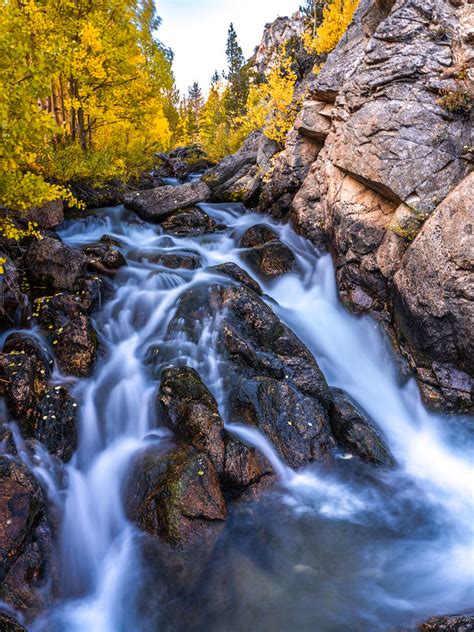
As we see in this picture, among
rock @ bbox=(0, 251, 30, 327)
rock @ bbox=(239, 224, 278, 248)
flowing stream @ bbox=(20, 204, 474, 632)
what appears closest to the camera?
flowing stream @ bbox=(20, 204, 474, 632)

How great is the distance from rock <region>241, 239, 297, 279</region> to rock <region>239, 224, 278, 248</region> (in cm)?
84

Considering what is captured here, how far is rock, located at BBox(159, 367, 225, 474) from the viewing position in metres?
5.88

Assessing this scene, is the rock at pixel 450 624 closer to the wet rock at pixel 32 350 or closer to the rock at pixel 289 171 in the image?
the wet rock at pixel 32 350

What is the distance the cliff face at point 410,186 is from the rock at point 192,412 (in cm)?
459

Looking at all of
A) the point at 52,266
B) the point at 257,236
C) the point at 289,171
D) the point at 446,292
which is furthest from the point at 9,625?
the point at 289,171

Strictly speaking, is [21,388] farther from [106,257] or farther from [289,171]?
[289,171]

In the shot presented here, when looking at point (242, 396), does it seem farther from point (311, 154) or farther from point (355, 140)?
point (311, 154)

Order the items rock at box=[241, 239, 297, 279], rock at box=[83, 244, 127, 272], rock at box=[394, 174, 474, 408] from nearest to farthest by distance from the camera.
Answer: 1. rock at box=[394, 174, 474, 408]
2. rock at box=[83, 244, 127, 272]
3. rock at box=[241, 239, 297, 279]

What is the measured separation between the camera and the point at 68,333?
23.7ft

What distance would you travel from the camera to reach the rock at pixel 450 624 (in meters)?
3.56

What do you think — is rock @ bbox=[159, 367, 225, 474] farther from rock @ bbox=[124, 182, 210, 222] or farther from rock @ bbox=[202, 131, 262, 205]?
rock @ bbox=[202, 131, 262, 205]

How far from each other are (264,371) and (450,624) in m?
4.44

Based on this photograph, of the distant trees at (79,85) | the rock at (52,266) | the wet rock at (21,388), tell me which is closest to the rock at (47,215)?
the distant trees at (79,85)

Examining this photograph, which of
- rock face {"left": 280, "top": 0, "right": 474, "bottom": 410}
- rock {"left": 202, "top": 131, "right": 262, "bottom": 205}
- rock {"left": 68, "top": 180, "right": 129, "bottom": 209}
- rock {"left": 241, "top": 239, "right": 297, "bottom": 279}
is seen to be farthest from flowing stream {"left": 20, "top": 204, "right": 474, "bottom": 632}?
rock {"left": 202, "top": 131, "right": 262, "bottom": 205}
